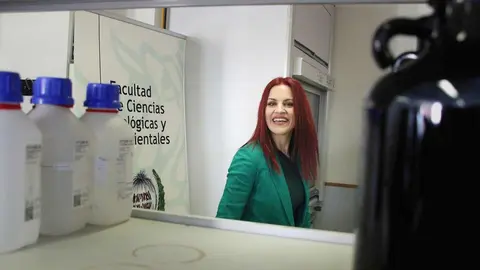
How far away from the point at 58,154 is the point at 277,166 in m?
1.13

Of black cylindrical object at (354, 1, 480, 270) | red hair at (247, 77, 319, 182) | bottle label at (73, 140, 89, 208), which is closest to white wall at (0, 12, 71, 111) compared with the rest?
red hair at (247, 77, 319, 182)

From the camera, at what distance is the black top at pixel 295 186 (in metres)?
1.74

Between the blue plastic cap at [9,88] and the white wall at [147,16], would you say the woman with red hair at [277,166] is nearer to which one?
the white wall at [147,16]

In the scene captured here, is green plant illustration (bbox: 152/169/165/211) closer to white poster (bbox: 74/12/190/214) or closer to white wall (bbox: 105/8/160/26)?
white poster (bbox: 74/12/190/214)

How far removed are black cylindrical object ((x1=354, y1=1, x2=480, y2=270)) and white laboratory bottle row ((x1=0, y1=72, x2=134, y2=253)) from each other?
449 millimetres

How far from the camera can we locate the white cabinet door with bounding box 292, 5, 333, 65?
229 cm

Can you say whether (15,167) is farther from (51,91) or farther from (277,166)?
(277,166)

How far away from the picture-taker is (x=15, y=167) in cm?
59

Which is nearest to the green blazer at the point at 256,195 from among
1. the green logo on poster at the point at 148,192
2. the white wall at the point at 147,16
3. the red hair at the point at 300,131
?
the red hair at the point at 300,131

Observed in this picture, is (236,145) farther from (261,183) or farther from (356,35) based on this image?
(356,35)

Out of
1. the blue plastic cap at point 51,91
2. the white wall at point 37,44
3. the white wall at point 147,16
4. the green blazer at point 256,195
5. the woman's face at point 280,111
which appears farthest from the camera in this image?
the white wall at point 147,16

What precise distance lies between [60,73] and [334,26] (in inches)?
74.2

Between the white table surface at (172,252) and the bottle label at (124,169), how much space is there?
0.19 feet

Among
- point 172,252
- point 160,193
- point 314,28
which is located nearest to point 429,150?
point 172,252
